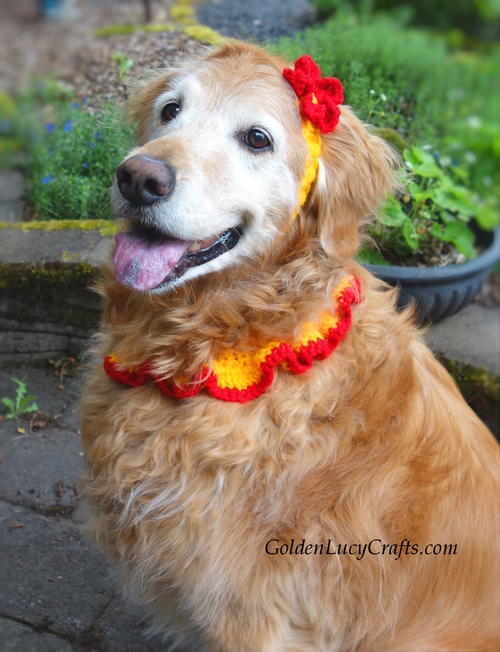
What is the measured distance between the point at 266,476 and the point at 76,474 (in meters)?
1.41

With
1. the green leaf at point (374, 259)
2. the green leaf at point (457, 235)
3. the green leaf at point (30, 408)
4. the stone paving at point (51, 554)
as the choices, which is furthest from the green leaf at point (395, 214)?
the green leaf at point (30, 408)

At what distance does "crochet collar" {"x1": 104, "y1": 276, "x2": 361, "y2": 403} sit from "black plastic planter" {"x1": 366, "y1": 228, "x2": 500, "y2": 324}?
1090 millimetres

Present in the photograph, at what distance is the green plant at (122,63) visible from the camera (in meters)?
3.48

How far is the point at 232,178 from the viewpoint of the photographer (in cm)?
202

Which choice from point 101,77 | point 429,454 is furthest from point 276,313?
point 101,77

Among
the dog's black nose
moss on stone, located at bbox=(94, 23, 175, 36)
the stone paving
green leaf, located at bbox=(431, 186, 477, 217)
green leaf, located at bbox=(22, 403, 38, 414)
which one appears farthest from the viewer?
moss on stone, located at bbox=(94, 23, 175, 36)

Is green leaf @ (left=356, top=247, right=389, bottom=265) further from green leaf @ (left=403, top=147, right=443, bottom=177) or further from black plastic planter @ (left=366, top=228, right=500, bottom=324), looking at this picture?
green leaf @ (left=403, top=147, right=443, bottom=177)

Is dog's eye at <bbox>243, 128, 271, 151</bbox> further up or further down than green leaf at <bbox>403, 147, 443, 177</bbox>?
further up

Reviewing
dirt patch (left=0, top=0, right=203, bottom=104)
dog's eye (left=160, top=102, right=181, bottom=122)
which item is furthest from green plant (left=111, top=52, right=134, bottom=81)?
dog's eye (left=160, top=102, right=181, bottom=122)

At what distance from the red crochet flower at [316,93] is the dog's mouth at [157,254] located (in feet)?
1.29

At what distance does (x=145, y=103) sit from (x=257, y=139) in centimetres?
56

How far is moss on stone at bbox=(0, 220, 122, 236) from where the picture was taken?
11.4 ft

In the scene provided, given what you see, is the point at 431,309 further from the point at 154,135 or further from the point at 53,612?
the point at 53,612

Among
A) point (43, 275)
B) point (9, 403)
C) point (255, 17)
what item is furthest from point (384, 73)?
point (9, 403)
